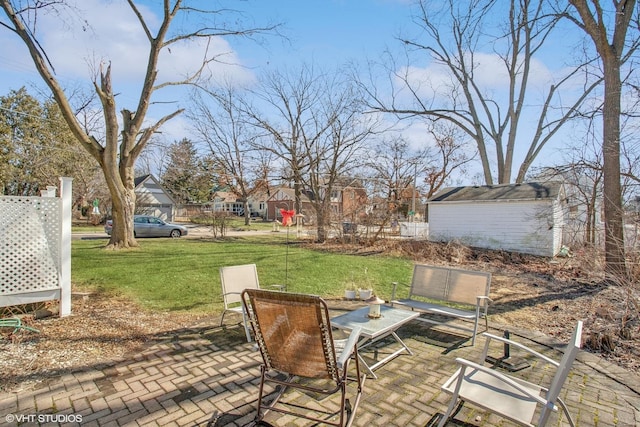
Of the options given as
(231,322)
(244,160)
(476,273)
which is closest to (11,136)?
(244,160)

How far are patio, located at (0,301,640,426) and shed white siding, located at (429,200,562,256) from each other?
12009 mm

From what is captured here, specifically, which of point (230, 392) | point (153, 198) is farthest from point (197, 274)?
point (153, 198)

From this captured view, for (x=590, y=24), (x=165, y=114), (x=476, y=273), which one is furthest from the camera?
(x=165, y=114)

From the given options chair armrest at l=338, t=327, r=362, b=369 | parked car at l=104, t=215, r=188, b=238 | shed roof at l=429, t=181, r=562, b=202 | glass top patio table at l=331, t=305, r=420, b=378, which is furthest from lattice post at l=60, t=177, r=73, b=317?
shed roof at l=429, t=181, r=562, b=202

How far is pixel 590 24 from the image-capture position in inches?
335

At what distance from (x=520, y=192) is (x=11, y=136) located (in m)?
31.8

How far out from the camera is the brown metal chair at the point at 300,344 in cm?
238

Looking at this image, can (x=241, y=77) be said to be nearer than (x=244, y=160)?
Yes

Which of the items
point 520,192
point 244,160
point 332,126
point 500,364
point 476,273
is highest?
point 332,126

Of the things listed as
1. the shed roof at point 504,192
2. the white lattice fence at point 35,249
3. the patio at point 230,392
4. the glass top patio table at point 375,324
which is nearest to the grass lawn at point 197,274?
the white lattice fence at point 35,249

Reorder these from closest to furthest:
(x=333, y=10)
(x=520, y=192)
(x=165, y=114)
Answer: (x=333, y=10) < (x=165, y=114) < (x=520, y=192)

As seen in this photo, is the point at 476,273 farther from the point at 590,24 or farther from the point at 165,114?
the point at 165,114

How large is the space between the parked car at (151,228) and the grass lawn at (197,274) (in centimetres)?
734

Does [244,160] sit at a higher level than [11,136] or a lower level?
lower
